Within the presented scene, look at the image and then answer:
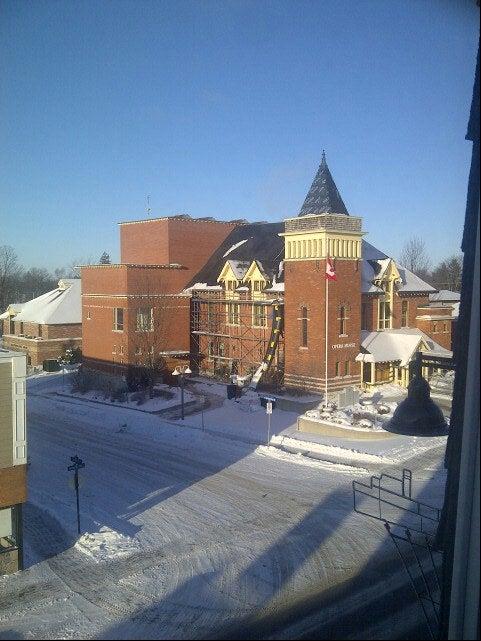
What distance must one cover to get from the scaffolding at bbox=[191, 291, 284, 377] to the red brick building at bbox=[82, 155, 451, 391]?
0.06 m

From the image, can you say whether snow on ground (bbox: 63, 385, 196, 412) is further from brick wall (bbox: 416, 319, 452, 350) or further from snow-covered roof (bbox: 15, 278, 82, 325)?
brick wall (bbox: 416, 319, 452, 350)

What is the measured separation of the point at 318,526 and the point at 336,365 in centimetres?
1435

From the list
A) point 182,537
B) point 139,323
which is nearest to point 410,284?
A: point 139,323

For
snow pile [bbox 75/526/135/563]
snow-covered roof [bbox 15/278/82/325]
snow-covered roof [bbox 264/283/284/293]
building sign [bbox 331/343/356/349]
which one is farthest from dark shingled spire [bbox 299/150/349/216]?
snow-covered roof [bbox 15/278/82/325]

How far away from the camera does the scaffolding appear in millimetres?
29984

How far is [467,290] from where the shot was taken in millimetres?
4820

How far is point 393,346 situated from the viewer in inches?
1134

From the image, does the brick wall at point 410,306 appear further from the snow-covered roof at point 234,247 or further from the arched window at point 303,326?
the snow-covered roof at point 234,247

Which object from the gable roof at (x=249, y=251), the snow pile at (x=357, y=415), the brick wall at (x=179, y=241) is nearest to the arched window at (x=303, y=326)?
the gable roof at (x=249, y=251)

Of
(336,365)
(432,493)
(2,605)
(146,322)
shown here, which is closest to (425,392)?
(2,605)

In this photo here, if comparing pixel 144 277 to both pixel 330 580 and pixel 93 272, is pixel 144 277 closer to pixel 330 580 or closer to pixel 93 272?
pixel 93 272

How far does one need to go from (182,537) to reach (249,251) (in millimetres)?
22095

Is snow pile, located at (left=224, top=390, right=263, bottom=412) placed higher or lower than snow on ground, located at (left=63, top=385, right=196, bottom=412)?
higher

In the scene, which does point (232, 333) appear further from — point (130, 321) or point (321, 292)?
point (321, 292)
